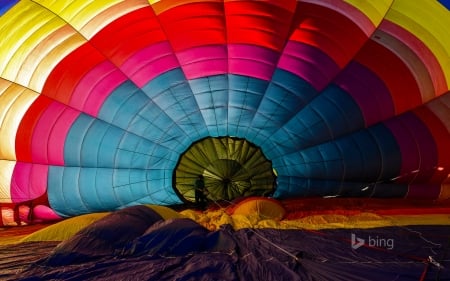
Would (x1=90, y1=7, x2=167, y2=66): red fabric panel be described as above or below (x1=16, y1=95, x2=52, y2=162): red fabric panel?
above

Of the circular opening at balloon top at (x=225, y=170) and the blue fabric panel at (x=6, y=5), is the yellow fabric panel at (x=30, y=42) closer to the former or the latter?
the blue fabric panel at (x=6, y=5)

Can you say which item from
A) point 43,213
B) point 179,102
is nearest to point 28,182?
point 43,213

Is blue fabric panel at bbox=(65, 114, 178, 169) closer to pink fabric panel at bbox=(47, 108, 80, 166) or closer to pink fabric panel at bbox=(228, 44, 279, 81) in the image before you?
pink fabric panel at bbox=(47, 108, 80, 166)

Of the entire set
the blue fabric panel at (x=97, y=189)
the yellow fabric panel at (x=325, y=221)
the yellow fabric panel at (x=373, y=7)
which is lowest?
the yellow fabric panel at (x=325, y=221)

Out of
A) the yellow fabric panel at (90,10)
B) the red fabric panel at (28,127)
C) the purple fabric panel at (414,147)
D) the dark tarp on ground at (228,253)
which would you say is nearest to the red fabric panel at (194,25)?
A: the yellow fabric panel at (90,10)

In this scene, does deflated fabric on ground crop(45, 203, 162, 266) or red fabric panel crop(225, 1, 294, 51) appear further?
red fabric panel crop(225, 1, 294, 51)

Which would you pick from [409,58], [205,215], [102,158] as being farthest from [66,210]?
[409,58]

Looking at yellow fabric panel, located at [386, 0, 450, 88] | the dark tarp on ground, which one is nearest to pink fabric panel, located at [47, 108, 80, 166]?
the dark tarp on ground
